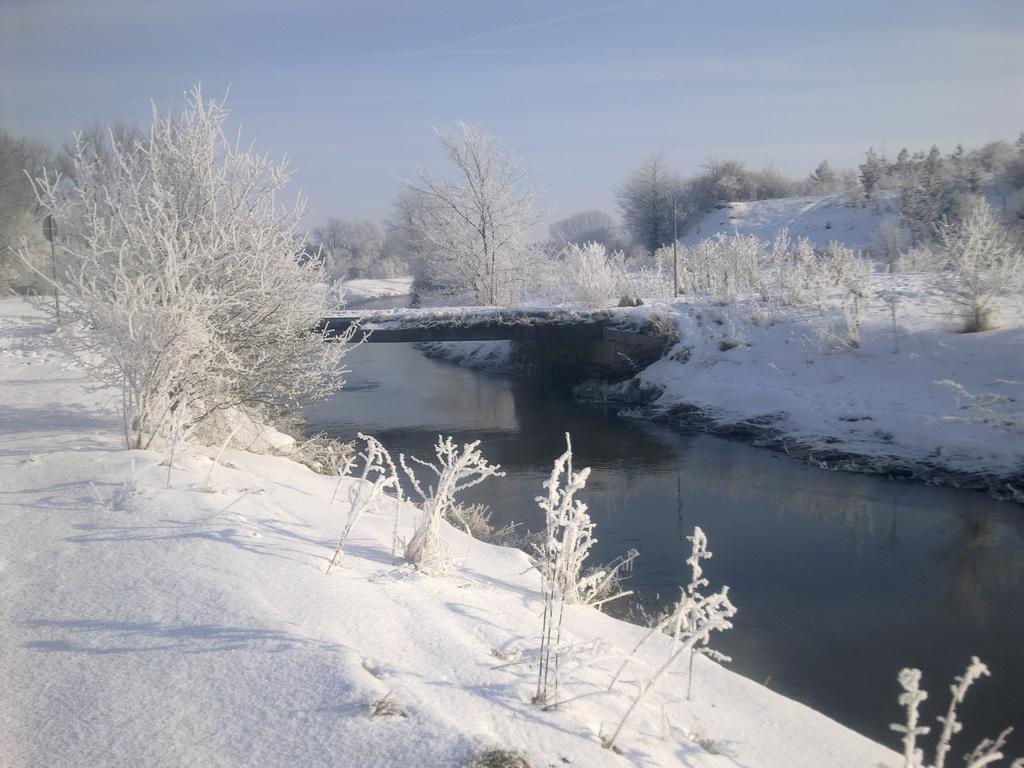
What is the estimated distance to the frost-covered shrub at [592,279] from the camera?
2125 centimetres

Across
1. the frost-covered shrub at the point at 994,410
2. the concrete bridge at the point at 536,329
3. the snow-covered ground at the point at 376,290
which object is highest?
the snow-covered ground at the point at 376,290

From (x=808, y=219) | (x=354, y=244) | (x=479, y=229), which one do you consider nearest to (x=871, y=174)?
(x=808, y=219)

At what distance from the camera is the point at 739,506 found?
10539 mm

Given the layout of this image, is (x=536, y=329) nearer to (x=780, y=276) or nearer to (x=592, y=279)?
(x=592, y=279)

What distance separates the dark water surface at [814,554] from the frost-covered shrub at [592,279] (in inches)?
219

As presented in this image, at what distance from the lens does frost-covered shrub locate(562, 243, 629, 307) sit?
69.7ft

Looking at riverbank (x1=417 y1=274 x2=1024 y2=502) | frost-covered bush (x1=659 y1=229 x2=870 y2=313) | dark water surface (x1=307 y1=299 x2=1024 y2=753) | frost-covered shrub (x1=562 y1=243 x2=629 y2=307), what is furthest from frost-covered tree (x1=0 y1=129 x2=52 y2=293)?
frost-covered bush (x1=659 y1=229 x2=870 y2=313)

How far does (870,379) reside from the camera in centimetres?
1440

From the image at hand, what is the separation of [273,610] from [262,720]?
0.85 meters

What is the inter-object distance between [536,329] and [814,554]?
35.4 ft

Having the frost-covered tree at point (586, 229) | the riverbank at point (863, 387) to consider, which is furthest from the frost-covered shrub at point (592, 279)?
the frost-covered tree at point (586, 229)

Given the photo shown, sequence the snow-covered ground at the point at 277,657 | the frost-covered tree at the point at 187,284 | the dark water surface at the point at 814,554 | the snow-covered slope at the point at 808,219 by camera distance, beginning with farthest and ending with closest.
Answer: the snow-covered slope at the point at 808,219 → the frost-covered tree at the point at 187,284 → the dark water surface at the point at 814,554 → the snow-covered ground at the point at 277,657

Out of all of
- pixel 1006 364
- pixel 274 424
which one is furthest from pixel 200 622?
pixel 1006 364

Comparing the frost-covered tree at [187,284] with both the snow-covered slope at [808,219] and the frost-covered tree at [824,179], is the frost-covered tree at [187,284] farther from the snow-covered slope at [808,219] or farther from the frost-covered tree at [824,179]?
the frost-covered tree at [824,179]
